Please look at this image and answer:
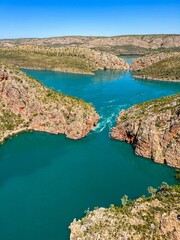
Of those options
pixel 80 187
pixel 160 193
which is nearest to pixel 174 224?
pixel 160 193

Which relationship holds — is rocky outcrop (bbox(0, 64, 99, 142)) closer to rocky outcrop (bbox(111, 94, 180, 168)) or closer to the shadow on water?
the shadow on water

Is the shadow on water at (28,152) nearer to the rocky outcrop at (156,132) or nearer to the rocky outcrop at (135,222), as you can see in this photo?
the rocky outcrop at (156,132)

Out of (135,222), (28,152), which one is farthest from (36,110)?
(135,222)

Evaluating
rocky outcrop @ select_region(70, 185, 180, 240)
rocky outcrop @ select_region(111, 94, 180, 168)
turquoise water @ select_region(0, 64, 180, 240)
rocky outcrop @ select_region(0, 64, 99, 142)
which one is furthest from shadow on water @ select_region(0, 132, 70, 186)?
rocky outcrop @ select_region(70, 185, 180, 240)

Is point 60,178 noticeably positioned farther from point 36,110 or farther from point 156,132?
point 36,110

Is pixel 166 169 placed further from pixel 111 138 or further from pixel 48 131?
pixel 48 131
